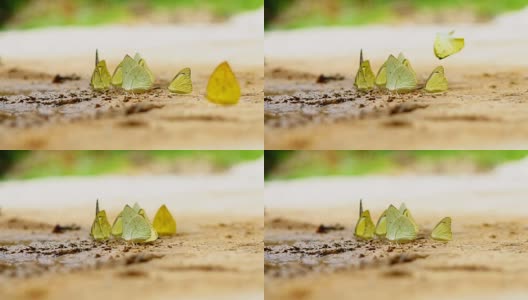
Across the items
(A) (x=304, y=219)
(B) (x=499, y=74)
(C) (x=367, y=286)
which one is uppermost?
(B) (x=499, y=74)

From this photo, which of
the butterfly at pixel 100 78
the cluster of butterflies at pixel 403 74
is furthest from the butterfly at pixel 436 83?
the butterfly at pixel 100 78

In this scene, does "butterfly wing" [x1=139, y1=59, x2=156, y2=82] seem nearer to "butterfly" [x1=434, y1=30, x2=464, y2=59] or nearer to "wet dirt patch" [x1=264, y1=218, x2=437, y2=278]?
"wet dirt patch" [x1=264, y1=218, x2=437, y2=278]

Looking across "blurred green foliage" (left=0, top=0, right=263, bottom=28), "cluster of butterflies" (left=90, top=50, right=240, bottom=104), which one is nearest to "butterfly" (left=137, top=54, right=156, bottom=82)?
"cluster of butterflies" (left=90, top=50, right=240, bottom=104)

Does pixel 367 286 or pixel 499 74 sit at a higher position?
pixel 499 74

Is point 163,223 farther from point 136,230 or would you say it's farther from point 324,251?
point 324,251

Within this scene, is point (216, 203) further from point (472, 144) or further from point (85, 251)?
point (472, 144)

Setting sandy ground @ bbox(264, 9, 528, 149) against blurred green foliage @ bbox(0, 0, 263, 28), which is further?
blurred green foliage @ bbox(0, 0, 263, 28)

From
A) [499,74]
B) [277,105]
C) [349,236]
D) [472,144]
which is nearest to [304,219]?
[349,236]
